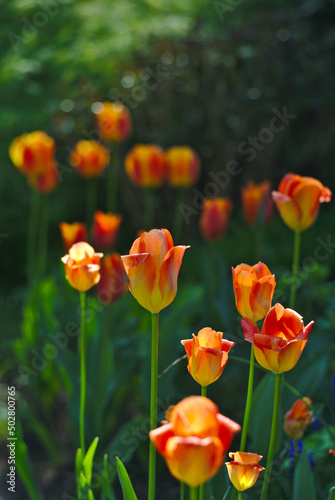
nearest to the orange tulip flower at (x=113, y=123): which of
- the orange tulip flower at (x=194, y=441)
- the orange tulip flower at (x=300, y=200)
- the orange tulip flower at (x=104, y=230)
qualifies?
the orange tulip flower at (x=104, y=230)

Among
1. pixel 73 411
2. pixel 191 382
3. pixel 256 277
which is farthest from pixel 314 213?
pixel 191 382

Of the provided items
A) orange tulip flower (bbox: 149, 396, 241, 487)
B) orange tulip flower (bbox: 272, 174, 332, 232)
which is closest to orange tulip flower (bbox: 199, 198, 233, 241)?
orange tulip flower (bbox: 272, 174, 332, 232)

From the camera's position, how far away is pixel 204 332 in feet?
3.12

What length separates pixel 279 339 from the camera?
916 millimetres

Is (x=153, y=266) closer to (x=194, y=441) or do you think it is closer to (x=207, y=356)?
(x=207, y=356)

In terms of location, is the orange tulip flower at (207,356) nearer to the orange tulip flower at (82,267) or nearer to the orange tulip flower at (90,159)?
the orange tulip flower at (82,267)

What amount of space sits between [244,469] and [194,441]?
0.35 meters

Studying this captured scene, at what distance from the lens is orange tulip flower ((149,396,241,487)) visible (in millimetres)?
649

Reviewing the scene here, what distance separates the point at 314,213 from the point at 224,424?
800 millimetres

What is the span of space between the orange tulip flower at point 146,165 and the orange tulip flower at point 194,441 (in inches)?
77.0

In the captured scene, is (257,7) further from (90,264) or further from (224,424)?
(224,424)

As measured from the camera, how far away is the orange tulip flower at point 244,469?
957 millimetres

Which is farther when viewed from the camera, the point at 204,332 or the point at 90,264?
the point at 90,264

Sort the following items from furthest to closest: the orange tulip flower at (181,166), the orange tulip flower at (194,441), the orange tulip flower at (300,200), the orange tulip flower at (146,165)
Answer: the orange tulip flower at (181,166)
the orange tulip flower at (146,165)
the orange tulip flower at (300,200)
the orange tulip flower at (194,441)
